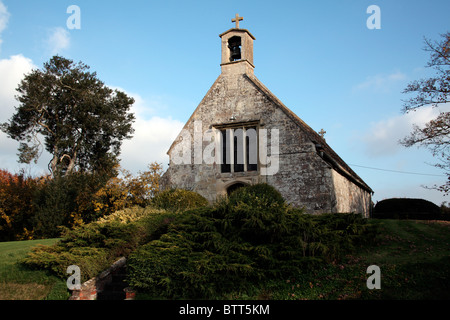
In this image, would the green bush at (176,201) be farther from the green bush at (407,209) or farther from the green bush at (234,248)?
the green bush at (407,209)

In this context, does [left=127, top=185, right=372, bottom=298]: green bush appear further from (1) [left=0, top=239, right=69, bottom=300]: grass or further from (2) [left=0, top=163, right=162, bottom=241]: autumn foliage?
(2) [left=0, top=163, right=162, bottom=241]: autumn foliage

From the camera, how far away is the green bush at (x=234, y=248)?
8.31 m

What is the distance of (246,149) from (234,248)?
317 inches

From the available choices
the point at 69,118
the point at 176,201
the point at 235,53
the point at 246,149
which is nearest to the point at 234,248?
the point at 176,201

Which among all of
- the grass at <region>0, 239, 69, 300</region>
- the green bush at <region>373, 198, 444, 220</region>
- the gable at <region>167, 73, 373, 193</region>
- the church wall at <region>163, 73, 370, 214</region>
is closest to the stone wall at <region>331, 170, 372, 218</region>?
the church wall at <region>163, 73, 370, 214</region>

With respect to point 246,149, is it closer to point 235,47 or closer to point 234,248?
point 235,47

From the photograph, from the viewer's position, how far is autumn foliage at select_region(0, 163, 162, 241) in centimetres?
1967

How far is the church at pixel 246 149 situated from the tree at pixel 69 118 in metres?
13.2

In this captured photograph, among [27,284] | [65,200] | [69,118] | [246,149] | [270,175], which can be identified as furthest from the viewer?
[69,118]

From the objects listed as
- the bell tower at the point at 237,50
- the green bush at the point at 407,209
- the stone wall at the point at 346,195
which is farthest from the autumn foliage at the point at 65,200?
the green bush at the point at 407,209

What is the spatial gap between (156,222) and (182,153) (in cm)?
666

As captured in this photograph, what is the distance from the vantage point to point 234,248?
916 cm
